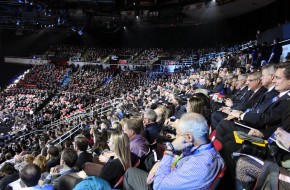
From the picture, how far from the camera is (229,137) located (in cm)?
324

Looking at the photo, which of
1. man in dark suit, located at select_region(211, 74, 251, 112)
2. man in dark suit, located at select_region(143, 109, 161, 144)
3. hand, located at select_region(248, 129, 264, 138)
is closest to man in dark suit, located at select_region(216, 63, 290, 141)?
hand, located at select_region(248, 129, 264, 138)

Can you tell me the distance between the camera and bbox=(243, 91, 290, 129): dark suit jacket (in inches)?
121

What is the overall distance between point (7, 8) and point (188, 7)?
13.4m

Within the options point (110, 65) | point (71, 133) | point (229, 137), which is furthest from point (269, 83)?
point (110, 65)

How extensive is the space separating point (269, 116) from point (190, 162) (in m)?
1.30

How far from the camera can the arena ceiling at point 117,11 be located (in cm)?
2255

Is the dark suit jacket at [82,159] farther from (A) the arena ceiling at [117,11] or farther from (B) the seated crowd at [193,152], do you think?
(A) the arena ceiling at [117,11]

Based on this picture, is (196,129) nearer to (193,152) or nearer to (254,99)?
(193,152)

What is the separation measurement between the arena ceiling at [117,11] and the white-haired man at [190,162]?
20.1 m

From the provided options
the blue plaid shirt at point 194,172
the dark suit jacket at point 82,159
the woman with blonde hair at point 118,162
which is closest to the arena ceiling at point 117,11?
the dark suit jacket at point 82,159

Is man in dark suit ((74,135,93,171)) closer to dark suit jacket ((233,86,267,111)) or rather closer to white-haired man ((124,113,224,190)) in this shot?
white-haired man ((124,113,224,190))

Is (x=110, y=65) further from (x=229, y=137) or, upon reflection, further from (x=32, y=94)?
(x=229, y=137)

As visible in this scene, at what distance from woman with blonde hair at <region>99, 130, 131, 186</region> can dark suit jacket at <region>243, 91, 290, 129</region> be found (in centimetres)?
132

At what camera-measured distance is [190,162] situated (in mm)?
2242
